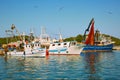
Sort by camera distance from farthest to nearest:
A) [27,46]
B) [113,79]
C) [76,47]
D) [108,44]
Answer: [108,44] → [76,47] → [27,46] → [113,79]

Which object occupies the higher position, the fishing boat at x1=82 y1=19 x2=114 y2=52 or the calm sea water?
the fishing boat at x1=82 y1=19 x2=114 y2=52

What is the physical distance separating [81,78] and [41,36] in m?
79.2

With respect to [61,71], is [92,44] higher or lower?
higher

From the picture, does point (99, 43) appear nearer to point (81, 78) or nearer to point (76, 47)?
point (76, 47)

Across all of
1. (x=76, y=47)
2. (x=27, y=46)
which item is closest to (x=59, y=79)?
(x=27, y=46)

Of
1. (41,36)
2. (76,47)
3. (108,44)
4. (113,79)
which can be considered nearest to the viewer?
(113,79)

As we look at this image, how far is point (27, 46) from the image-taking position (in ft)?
269

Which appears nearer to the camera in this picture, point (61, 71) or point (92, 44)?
point (61, 71)

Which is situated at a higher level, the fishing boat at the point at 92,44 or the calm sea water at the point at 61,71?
the fishing boat at the point at 92,44

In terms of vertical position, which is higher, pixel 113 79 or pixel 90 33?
pixel 90 33

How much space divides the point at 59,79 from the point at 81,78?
2878mm

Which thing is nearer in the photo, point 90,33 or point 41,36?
point 41,36

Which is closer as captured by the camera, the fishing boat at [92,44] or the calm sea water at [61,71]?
the calm sea water at [61,71]

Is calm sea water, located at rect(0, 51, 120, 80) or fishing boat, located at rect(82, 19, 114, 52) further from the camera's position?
fishing boat, located at rect(82, 19, 114, 52)
